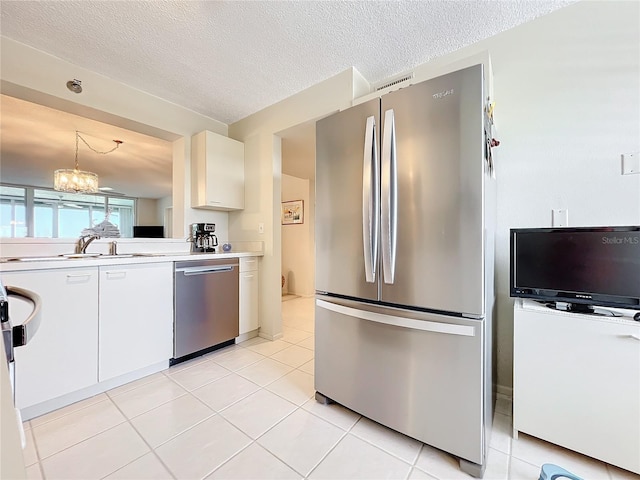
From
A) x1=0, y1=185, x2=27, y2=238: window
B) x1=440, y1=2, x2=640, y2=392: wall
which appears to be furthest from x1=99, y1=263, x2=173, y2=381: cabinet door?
x1=0, y1=185, x2=27, y2=238: window

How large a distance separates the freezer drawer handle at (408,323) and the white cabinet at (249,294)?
1.36m

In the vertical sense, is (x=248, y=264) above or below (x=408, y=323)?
above

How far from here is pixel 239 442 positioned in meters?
1.38

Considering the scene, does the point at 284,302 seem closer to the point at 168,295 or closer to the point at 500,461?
the point at 168,295

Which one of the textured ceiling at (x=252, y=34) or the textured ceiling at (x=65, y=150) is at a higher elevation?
the textured ceiling at (x=65, y=150)

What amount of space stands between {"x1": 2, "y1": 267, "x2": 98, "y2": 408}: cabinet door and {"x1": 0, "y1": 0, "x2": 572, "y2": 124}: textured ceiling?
159 cm

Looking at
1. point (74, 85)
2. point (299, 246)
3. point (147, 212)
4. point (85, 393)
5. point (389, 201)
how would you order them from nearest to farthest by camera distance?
point (389, 201) < point (85, 393) < point (74, 85) < point (299, 246) < point (147, 212)

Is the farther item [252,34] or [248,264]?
[248,264]

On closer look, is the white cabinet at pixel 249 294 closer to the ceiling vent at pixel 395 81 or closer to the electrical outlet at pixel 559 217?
the ceiling vent at pixel 395 81

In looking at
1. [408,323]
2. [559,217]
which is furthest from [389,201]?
[559,217]

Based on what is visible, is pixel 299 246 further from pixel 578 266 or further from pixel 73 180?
pixel 578 266

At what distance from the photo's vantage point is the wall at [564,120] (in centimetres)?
144

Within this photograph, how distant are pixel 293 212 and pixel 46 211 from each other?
6105 millimetres

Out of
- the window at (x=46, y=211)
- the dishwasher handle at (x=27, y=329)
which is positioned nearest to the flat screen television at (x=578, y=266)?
the dishwasher handle at (x=27, y=329)
